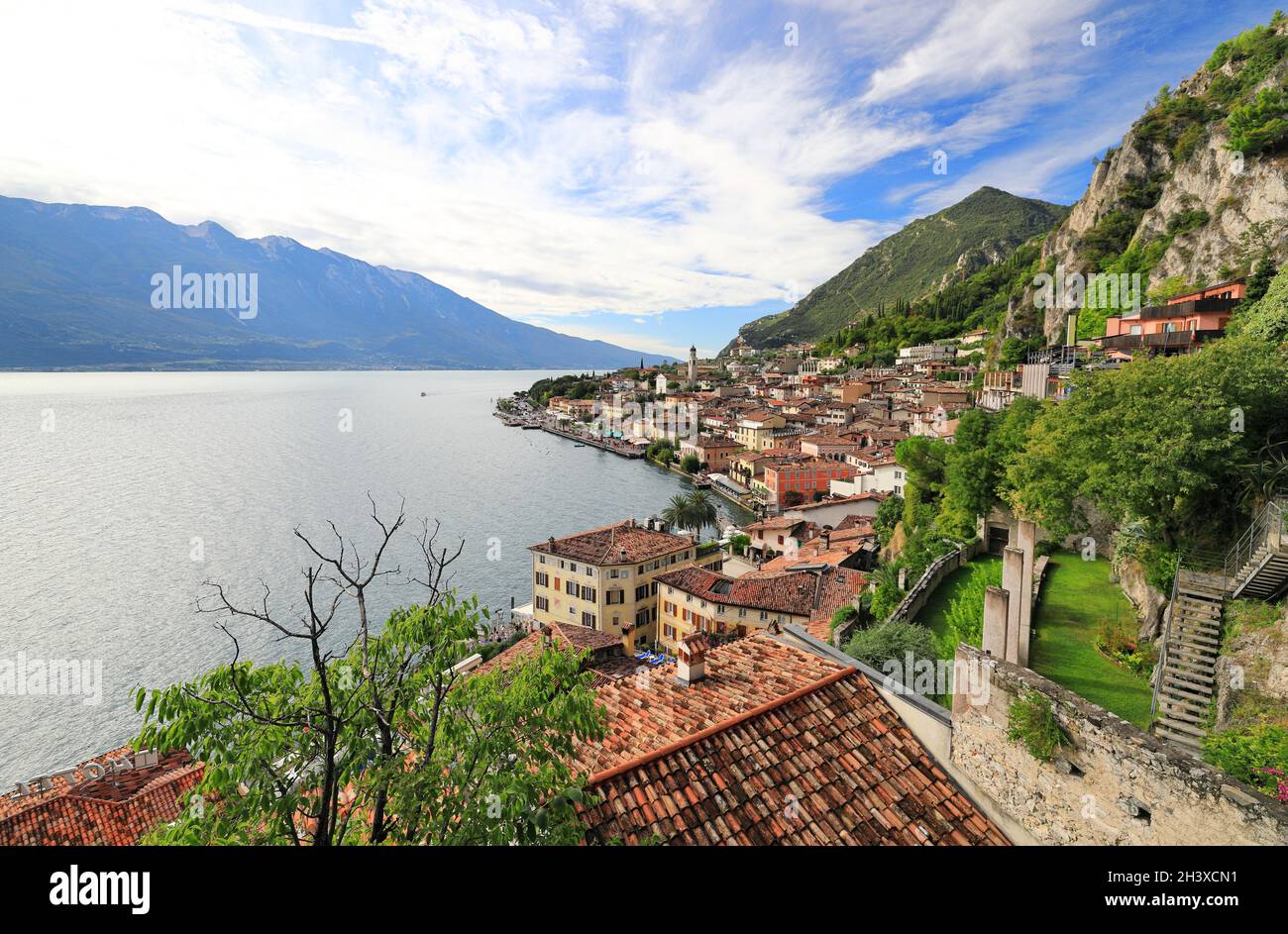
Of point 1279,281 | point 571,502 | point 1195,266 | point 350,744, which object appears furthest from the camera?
point 571,502

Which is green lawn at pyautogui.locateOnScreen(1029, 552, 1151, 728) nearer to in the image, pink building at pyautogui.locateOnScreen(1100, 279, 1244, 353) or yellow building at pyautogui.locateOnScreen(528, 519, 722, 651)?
pink building at pyautogui.locateOnScreen(1100, 279, 1244, 353)

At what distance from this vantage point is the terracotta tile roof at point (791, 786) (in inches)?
211

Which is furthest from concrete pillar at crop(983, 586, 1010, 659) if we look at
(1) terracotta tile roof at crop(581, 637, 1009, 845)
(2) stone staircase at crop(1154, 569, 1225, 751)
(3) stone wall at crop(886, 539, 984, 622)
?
(1) terracotta tile roof at crop(581, 637, 1009, 845)

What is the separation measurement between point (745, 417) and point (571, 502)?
31.5 metres

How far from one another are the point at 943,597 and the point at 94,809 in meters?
20.0

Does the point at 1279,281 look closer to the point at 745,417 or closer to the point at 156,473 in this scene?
the point at 745,417

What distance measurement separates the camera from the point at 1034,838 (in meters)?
5.61

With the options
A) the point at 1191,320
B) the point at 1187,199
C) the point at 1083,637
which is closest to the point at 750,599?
the point at 1083,637

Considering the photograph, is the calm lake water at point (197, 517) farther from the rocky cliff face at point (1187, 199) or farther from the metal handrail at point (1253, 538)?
the rocky cliff face at point (1187, 199)

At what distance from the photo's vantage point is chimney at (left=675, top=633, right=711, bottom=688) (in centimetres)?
773

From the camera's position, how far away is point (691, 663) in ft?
25.9

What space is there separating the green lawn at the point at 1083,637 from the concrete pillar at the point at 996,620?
4.08 feet

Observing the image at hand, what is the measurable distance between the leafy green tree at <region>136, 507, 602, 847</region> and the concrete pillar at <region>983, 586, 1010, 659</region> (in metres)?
8.42
